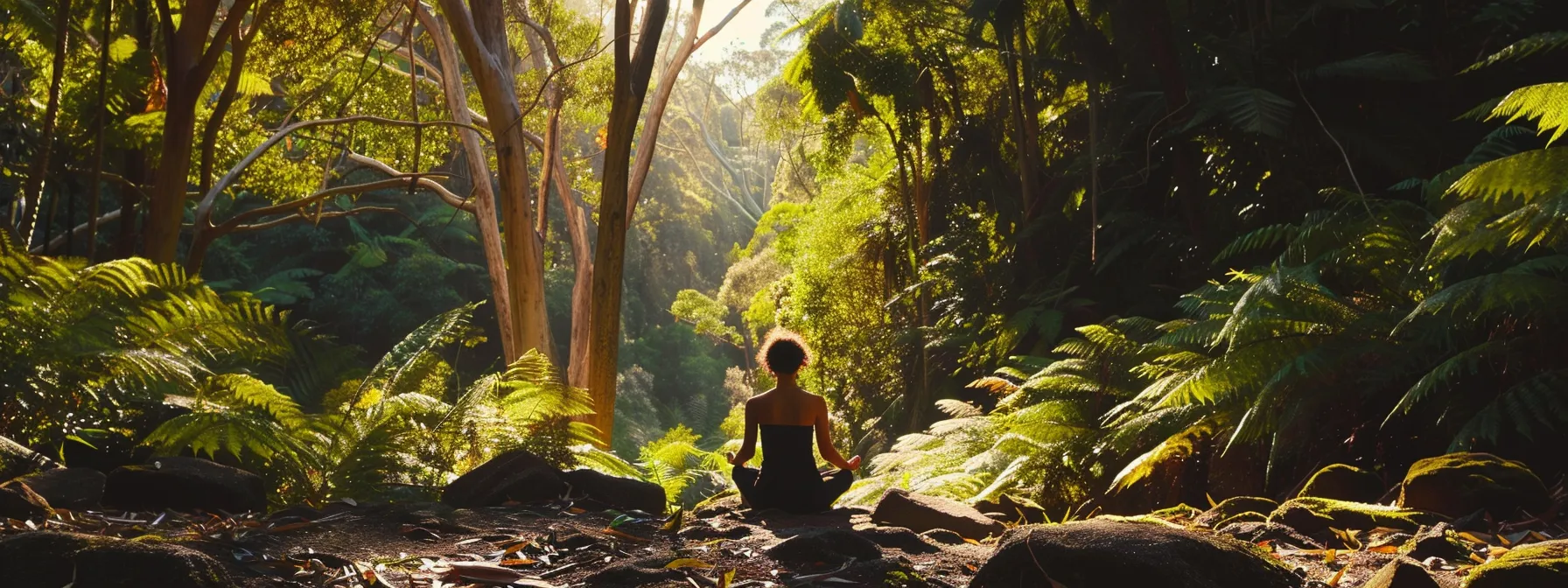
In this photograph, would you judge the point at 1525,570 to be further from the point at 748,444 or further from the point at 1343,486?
the point at 748,444

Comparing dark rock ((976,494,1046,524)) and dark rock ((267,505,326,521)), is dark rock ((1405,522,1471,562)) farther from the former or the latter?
dark rock ((267,505,326,521))

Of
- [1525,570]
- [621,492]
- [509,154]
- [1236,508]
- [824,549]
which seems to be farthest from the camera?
[509,154]

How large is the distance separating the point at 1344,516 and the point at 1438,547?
50 centimetres

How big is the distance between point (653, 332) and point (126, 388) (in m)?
35.9

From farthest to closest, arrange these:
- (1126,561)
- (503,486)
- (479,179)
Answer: (479,179), (503,486), (1126,561)

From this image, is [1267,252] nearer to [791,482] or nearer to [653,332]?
[791,482]

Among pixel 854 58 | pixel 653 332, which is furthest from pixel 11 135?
pixel 653 332

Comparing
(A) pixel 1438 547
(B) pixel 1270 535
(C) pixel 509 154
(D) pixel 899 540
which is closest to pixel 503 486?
(D) pixel 899 540

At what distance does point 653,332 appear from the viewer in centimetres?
4066

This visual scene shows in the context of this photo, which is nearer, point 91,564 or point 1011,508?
point 91,564

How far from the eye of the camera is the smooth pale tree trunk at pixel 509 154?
992cm

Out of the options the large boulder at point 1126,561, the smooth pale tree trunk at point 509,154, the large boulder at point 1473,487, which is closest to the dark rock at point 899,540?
the large boulder at point 1126,561

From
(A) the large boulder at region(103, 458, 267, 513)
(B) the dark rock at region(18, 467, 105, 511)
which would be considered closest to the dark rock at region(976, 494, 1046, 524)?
(A) the large boulder at region(103, 458, 267, 513)

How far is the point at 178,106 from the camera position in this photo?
7.44 m
